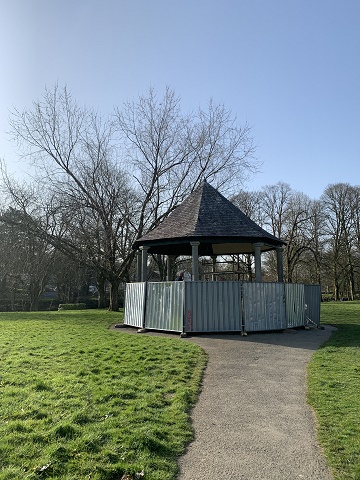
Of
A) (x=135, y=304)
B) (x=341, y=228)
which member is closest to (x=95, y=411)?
(x=135, y=304)

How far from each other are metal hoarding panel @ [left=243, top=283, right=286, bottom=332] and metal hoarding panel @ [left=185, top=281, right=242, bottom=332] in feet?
1.00

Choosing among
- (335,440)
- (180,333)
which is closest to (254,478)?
(335,440)

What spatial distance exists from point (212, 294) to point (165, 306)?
175 centimetres

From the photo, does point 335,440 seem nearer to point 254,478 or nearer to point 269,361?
point 254,478

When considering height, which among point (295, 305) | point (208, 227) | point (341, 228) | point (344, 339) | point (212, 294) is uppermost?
point (341, 228)

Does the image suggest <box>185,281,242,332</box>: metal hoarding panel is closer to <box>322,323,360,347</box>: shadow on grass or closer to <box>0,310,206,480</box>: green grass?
<box>322,323,360,347</box>: shadow on grass

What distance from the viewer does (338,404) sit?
5.29 metres

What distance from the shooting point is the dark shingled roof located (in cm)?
1353

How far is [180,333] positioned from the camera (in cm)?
1295

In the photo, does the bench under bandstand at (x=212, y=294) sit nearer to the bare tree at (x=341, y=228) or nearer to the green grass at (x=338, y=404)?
the green grass at (x=338, y=404)

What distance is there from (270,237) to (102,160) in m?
13.3

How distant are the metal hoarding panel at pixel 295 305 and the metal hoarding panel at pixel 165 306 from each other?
388cm

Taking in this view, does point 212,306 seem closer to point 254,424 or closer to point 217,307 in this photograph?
point 217,307

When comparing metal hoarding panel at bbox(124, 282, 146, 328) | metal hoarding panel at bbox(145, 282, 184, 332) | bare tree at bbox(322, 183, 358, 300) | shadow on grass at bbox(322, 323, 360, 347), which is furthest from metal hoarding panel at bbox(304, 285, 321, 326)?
bare tree at bbox(322, 183, 358, 300)
